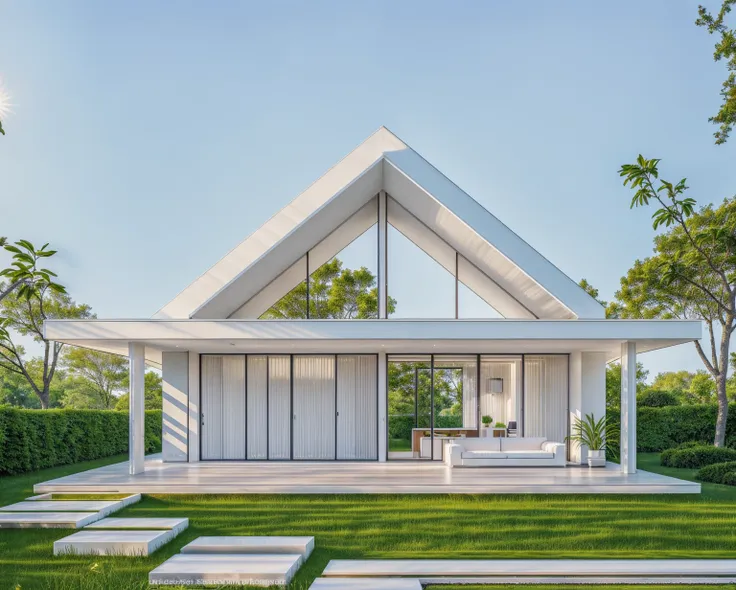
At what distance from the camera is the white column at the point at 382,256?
14859mm

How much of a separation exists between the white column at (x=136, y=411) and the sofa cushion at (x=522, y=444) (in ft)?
23.8

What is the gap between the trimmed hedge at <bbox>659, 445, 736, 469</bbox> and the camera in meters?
15.4

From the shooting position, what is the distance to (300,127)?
2647cm

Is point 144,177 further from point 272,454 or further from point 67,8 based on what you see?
point 272,454

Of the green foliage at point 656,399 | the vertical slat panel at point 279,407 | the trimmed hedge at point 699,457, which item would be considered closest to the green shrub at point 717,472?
the trimmed hedge at point 699,457

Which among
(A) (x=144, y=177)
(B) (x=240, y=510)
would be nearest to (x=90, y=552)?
(B) (x=240, y=510)

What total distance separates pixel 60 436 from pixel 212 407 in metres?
4.35

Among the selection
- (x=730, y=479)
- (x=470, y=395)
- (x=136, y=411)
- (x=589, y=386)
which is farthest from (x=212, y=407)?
(x=730, y=479)

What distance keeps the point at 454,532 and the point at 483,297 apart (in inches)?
310

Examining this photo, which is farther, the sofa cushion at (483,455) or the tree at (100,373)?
the tree at (100,373)

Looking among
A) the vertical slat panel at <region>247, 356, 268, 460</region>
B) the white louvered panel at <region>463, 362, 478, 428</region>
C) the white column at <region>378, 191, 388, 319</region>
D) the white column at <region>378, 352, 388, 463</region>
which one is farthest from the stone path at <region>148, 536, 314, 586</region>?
the white louvered panel at <region>463, 362, 478, 428</region>

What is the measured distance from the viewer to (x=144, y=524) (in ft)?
29.4

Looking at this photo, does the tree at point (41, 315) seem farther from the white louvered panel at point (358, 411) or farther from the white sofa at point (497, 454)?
the white sofa at point (497, 454)

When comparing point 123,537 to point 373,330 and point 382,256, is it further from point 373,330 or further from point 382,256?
point 382,256
